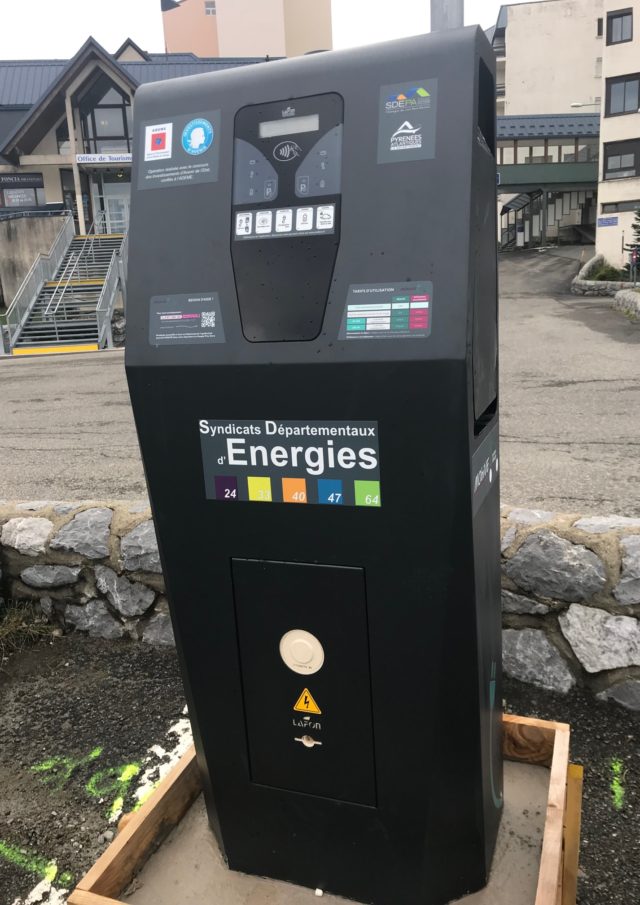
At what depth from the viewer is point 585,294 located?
22.7 m

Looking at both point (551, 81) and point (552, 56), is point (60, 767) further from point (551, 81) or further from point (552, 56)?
point (552, 56)

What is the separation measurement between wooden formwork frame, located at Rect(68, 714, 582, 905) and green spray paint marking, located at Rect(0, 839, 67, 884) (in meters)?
0.70

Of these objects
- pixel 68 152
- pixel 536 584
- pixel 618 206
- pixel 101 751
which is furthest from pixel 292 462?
pixel 618 206

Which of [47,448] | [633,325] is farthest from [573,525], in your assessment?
[633,325]

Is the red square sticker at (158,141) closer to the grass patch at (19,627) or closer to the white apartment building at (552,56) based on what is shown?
the grass patch at (19,627)

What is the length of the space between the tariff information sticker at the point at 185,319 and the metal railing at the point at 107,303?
17.2 metres

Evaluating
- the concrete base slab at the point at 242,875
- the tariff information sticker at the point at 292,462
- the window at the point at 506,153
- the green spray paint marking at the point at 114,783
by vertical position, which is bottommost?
the green spray paint marking at the point at 114,783

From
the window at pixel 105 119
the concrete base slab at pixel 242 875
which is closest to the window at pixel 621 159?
the window at pixel 105 119

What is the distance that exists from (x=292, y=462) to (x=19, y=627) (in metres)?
2.76

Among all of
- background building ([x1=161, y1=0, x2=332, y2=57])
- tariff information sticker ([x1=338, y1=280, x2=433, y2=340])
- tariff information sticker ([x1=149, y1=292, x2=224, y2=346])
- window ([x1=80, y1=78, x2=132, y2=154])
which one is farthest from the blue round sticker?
background building ([x1=161, y1=0, x2=332, y2=57])

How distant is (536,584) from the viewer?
3.04 m

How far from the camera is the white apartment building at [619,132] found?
28000mm

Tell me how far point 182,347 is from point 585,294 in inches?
908

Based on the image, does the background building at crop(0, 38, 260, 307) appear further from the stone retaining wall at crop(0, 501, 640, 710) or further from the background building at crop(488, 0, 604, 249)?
the stone retaining wall at crop(0, 501, 640, 710)
